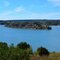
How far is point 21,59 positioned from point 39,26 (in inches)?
1608

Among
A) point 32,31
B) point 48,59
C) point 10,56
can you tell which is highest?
point 10,56

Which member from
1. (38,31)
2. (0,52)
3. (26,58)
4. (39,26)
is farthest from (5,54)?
(38,31)

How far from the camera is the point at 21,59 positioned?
27.9ft

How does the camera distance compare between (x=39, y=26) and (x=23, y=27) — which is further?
(x=23, y=27)

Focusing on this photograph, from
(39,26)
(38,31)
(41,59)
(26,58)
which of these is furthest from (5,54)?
(38,31)

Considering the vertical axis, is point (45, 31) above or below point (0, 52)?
below

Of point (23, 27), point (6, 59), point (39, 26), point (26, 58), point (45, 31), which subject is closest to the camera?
point (6, 59)

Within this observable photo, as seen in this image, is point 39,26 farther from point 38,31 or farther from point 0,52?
point 0,52

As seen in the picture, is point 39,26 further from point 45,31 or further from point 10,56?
point 10,56

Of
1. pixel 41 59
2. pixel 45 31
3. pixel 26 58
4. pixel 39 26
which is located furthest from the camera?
pixel 45 31

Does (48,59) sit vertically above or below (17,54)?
below

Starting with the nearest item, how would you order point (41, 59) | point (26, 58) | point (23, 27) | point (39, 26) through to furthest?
point (26, 58), point (41, 59), point (39, 26), point (23, 27)

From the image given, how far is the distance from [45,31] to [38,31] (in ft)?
4.51

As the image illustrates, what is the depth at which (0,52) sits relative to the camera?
8.18 m
